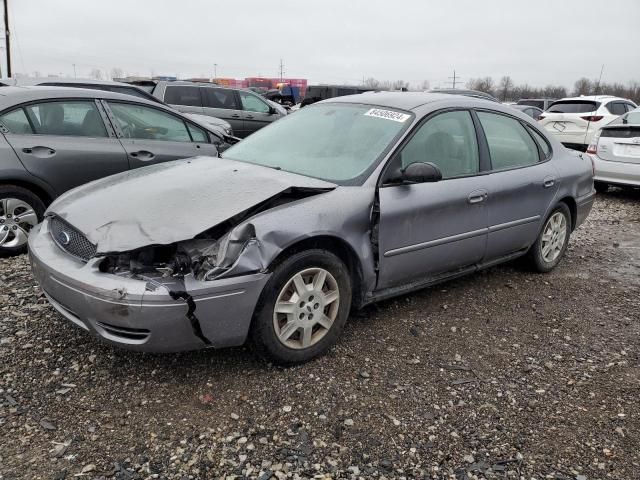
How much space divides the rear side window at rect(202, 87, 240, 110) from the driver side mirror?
1006 cm

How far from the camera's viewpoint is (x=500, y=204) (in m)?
4.17

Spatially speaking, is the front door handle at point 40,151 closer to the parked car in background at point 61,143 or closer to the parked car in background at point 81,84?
the parked car in background at point 61,143

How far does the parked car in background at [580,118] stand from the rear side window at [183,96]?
332 inches

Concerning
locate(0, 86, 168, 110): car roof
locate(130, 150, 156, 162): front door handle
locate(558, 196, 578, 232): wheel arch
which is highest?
locate(0, 86, 168, 110): car roof

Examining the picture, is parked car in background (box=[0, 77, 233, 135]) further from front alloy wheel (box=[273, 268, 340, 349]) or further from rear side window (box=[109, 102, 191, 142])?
front alloy wheel (box=[273, 268, 340, 349])

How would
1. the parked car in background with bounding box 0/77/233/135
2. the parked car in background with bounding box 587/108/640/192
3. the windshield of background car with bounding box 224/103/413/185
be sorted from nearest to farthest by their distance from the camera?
1. the windshield of background car with bounding box 224/103/413/185
2. the parked car in background with bounding box 0/77/233/135
3. the parked car in background with bounding box 587/108/640/192

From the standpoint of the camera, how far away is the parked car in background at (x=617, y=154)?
832 cm

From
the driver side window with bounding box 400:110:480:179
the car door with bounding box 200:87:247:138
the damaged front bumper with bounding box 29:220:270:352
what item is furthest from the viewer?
the car door with bounding box 200:87:247:138

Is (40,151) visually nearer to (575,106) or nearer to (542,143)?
(542,143)

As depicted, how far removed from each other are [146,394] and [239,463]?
0.75 m

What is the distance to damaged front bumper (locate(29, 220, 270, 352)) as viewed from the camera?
2596 millimetres

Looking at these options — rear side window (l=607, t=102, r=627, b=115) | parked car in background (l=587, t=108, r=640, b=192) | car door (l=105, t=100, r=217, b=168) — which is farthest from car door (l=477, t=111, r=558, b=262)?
rear side window (l=607, t=102, r=627, b=115)

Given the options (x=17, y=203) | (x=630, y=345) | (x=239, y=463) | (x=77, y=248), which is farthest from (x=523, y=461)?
(x=17, y=203)

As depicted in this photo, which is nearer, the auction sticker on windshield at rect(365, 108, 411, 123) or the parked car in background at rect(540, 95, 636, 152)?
the auction sticker on windshield at rect(365, 108, 411, 123)
